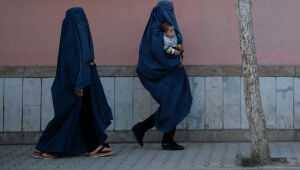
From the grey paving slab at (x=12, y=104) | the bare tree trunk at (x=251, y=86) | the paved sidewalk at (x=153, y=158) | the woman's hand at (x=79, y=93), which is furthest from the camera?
the grey paving slab at (x=12, y=104)

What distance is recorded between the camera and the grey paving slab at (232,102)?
30.6 feet

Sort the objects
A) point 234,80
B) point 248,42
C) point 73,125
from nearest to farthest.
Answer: point 248,42, point 73,125, point 234,80

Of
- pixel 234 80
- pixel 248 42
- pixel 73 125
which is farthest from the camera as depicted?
pixel 234 80

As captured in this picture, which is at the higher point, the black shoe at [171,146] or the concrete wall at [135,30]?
Result: the concrete wall at [135,30]

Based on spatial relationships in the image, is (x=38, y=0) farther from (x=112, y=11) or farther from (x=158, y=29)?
(x=158, y=29)

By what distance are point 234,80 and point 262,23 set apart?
856mm

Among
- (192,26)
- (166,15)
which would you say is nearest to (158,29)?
(166,15)

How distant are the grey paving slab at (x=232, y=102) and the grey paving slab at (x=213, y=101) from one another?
0.07 m

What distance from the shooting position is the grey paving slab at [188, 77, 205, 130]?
932cm

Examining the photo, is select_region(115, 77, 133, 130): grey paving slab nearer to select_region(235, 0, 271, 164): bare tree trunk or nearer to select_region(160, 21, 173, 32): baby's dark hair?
select_region(160, 21, 173, 32): baby's dark hair

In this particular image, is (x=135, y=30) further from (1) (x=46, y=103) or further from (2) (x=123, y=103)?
(1) (x=46, y=103)

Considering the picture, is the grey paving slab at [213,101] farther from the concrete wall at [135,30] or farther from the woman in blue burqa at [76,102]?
the woman in blue burqa at [76,102]

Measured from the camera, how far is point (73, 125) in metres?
8.23

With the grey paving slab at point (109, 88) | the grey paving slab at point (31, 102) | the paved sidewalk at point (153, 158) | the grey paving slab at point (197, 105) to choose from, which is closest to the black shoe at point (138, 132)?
the paved sidewalk at point (153, 158)
